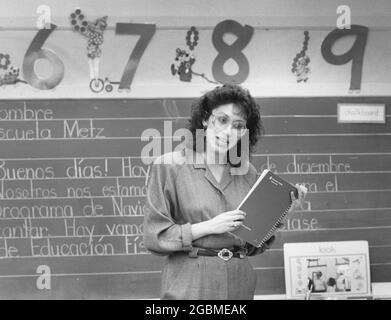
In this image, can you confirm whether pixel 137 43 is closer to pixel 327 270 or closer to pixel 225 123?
pixel 225 123

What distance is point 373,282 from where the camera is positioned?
9.54ft

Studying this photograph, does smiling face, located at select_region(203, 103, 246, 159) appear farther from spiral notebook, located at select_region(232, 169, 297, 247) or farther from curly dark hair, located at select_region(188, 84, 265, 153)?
spiral notebook, located at select_region(232, 169, 297, 247)

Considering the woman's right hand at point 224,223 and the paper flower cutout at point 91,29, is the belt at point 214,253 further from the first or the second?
the paper flower cutout at point 91,29

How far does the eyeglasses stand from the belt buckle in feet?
1.13

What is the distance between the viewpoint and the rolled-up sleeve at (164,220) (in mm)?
1548

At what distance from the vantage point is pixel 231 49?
9.46 feet

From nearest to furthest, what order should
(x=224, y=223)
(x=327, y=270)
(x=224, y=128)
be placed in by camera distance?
(x=224, y=223)
(x=224, y=128)
(x=327, y=270)

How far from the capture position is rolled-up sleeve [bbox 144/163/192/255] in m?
1.55

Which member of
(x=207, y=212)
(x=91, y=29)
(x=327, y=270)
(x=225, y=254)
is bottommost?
(x=327, y=270)

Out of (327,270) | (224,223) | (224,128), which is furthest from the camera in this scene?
(327,270)

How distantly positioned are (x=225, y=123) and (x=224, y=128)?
2 cm

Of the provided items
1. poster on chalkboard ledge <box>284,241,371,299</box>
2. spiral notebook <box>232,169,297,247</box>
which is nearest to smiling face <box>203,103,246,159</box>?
spiral notebook <box>232,169,297,247</box>

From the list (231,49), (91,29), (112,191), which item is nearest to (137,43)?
(91,29)
